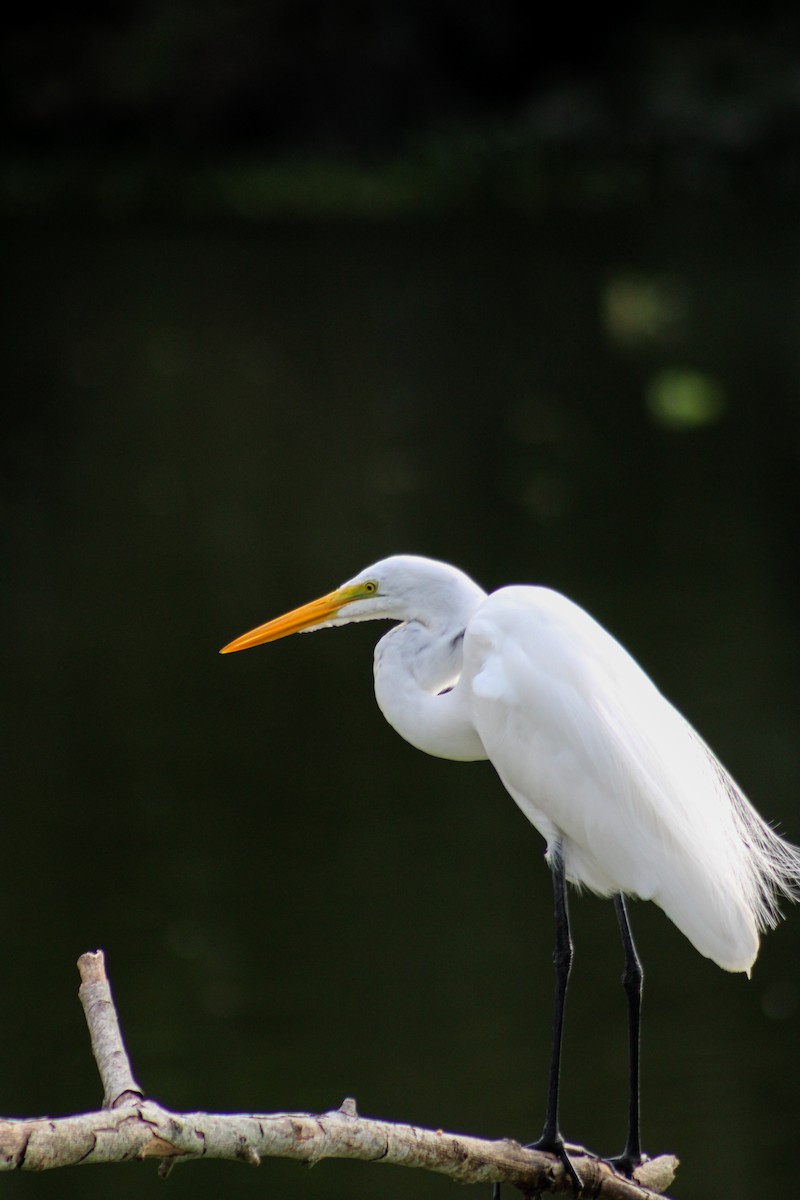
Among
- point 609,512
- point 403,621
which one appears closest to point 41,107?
point 609,512

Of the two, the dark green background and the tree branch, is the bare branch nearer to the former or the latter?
the tree branch

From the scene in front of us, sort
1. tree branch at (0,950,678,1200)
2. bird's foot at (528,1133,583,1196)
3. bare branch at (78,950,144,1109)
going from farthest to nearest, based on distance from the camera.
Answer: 1. bird's foot at (528,1133,583,1196)
2. bare branch at (78,950,144,1109)
3. tree branch at (0,950,678,1200)

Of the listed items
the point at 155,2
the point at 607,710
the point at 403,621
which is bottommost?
the point at 607,710

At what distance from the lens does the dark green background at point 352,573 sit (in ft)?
20.0

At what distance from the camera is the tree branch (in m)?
2.03

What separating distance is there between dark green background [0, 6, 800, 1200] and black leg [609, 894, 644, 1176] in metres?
2.81

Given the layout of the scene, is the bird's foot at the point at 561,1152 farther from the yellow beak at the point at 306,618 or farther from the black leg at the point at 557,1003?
the yellow beak at the point at 306,618

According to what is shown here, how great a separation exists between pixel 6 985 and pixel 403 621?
3.73 meters

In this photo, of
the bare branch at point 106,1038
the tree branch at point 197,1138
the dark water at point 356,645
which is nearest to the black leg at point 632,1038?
the tree branch at point 197,1138

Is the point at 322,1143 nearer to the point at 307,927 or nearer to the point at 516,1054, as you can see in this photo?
the point at 516,1054

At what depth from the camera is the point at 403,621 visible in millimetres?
3092

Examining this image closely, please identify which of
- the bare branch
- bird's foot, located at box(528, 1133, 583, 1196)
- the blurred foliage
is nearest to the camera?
the bare branch

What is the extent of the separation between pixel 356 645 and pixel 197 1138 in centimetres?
645

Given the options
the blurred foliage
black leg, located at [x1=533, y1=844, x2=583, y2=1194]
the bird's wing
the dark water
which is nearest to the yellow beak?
the bird's wing
